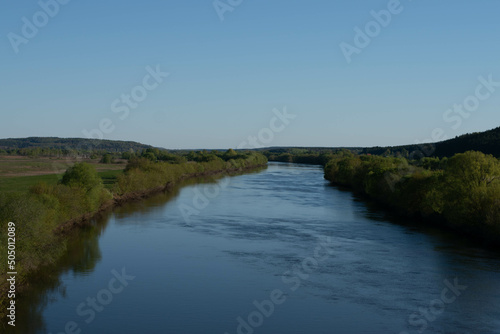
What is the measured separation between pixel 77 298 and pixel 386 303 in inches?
490

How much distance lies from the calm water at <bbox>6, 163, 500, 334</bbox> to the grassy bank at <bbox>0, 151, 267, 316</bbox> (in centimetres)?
115

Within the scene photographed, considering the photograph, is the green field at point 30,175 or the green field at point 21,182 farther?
the green field at point 30,175

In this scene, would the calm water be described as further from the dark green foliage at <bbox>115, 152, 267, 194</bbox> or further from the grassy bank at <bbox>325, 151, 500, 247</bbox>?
the dark green foliage at <bbox>115, 152, 267, 194</bbox>

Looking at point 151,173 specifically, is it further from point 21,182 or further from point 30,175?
point 30,175

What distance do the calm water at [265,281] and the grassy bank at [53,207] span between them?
3.76ft

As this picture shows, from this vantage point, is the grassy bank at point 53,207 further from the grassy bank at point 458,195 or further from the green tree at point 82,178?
the grassy bank at point 458,195

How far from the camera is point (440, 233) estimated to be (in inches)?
1243

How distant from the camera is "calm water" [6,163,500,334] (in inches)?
636

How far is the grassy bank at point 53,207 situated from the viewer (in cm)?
1919

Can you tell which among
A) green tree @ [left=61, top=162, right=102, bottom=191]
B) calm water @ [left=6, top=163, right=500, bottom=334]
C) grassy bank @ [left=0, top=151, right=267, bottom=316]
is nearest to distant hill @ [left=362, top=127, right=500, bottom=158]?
calm water @ [left=6, top=163, right=500, bottom=334]

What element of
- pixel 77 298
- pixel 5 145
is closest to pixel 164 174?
pixel 77 298

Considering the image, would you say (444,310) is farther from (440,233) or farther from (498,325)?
(440,233)

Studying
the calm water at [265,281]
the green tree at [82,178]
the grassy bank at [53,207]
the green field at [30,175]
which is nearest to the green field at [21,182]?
the green field at [30,175]

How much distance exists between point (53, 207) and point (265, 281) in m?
14.1
